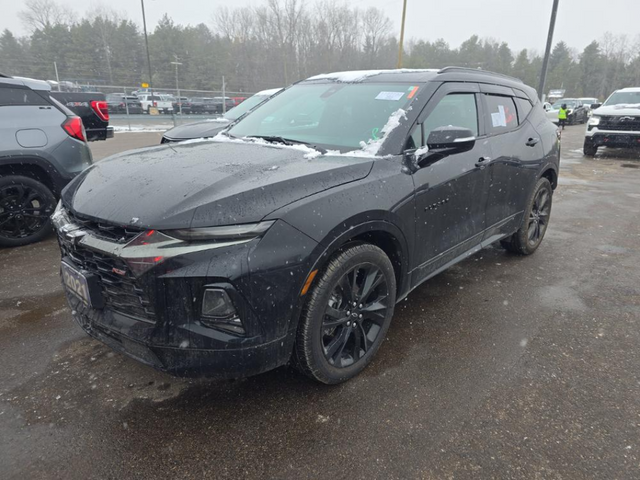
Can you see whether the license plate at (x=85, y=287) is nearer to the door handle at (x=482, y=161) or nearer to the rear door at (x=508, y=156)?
the door handle at (x=482, y=161)

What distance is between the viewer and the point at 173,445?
2.12 meters

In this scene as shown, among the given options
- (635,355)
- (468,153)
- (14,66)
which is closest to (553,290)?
(635,355)

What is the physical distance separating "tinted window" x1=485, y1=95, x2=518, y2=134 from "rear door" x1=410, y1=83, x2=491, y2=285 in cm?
18

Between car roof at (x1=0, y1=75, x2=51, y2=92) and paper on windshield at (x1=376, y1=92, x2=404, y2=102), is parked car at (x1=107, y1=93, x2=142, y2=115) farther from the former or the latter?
paper on windshield at (x1=376, y1=92, x2=404, y2=102)

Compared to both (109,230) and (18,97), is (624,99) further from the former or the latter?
(109,230)

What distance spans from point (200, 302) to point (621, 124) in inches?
543

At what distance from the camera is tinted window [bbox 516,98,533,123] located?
4199 millimetres

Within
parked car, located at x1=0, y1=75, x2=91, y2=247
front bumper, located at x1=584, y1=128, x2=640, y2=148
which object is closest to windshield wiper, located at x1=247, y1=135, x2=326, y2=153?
parked car, located at x1=0, y1=75, x2=91, y2=247

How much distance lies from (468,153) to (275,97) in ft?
5.80

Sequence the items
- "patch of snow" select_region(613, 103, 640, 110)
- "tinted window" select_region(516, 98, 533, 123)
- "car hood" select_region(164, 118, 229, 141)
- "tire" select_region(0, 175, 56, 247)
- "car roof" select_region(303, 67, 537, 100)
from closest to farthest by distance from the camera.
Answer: "car roof" select_region(303, 67, 537, 100), "tinted window" select_region(516, 98, 533, 123), "tire" select_region(0, 175, 56, 247), "car hood" select_region(164, 118, 229, 141), "patch of snow" select_region(613, 103, 640, 110)

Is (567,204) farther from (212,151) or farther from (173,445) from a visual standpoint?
(173,445)

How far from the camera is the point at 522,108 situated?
4.27 m

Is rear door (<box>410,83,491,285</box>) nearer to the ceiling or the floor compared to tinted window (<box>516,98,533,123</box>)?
nearer to the floor

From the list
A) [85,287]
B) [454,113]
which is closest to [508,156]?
[454,113]
